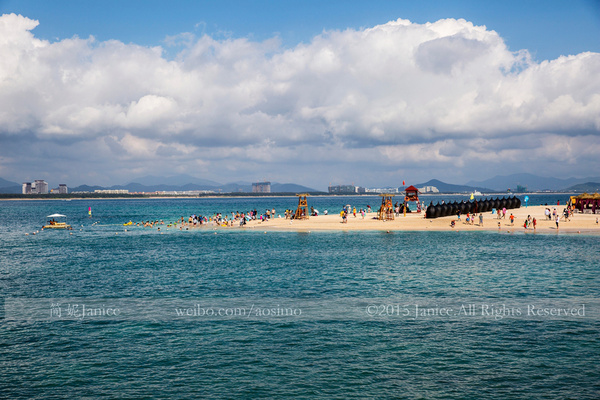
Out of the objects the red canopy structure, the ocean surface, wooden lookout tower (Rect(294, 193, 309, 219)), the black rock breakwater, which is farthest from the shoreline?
the ocean surface

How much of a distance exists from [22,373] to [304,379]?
29.3 ft

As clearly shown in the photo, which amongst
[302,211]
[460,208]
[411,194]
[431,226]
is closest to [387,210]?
[431,226]

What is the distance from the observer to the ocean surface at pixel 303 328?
13.2 m

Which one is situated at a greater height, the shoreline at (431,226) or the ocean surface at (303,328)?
the shoreline at (431,226)

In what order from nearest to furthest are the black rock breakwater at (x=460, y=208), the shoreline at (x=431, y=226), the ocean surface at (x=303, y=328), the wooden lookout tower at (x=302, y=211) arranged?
the ocean surface at (x=303, y=328)
the shoreline at (x=431, y=226)
the black rock breakwater at (x=460, y=208)
the wooden lookout tower at (x=302, y=211)

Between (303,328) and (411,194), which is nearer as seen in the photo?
(303,328)

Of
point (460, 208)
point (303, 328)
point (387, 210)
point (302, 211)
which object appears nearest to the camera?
point (303, 328)

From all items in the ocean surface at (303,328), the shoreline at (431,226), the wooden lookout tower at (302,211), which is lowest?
the ocean surface at (303,328)

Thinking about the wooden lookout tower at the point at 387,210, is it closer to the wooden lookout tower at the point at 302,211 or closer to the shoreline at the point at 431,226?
the shoreline at the point at 431,226

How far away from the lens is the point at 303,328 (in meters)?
18.0

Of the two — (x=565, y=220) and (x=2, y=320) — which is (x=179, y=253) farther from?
(x=565, y=220)

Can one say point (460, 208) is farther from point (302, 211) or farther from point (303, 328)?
point (303, 328)

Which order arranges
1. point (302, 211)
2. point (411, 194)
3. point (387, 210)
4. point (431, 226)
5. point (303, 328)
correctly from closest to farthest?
point (303, 328) < point (431, 226) < point (387, 210) < point (302, 211) < point (411, 194)

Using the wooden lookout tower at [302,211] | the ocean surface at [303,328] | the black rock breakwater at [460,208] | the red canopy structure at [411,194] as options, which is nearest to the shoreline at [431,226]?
the black rock breakwater at [460,208]
